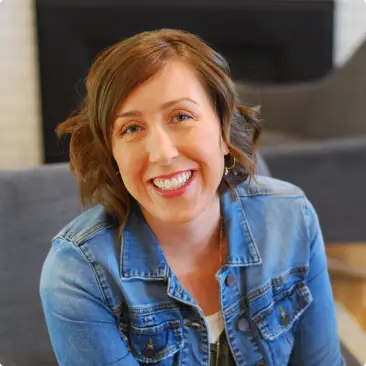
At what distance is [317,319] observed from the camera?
3.62 feet

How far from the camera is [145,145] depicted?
35.2 inches

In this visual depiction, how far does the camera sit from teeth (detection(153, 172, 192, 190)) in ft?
2.95

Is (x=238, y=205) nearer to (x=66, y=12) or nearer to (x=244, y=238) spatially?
(x=244, y=238)

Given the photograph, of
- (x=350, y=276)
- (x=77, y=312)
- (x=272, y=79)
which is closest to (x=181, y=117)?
(x=77, y=312)

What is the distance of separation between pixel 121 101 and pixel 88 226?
0.78 ft

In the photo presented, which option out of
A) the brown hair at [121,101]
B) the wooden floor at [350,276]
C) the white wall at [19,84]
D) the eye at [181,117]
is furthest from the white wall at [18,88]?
the eye at [181,117]

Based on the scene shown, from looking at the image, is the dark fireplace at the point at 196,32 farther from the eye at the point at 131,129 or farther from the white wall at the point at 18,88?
the eye at the point at 131,129

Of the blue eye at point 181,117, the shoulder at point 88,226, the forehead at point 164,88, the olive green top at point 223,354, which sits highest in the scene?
the forehead at point 164,88

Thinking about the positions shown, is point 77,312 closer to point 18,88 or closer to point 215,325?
point 215,325

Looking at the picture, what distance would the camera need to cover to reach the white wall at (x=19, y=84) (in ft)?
8.92

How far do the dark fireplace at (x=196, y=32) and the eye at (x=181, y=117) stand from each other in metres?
1.87

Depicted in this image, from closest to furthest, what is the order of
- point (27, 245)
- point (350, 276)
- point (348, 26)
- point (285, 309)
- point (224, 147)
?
point (224, 147)
point (285, 309)
point (27, 245)
point (350, 276)
point (348, 26)

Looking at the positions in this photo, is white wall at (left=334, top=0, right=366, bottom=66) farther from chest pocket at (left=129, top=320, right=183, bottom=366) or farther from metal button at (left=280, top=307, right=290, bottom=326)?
chest pocket at (left=129, top=320, right=183, bottom=366)

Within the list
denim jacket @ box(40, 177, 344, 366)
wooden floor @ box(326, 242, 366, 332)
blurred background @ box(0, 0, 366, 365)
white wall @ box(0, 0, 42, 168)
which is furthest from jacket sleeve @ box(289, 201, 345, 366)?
white wall @ box(0, 0, 42, 168)
